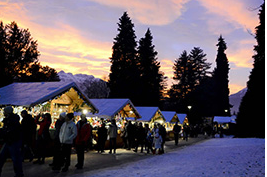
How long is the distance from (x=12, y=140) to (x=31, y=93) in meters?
8.43

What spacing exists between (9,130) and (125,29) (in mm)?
52806

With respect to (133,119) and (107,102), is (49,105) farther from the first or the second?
(133,119)

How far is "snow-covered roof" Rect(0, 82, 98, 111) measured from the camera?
1361cm

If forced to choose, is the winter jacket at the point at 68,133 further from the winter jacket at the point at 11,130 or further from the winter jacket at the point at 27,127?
the winter jacket at the point at 11,130

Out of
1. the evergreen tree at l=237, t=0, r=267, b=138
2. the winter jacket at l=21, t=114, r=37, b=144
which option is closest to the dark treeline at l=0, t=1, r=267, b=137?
the evergreen tree at l=237, t=0, r=267, b=138

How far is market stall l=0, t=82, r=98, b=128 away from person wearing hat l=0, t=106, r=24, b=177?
6.48 metres

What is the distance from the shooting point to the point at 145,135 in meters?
18.2

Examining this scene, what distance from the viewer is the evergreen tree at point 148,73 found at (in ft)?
187

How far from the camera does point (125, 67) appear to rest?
180 ft

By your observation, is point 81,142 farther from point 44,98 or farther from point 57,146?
point 44,98

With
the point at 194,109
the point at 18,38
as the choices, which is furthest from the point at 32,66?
the point at 194,109

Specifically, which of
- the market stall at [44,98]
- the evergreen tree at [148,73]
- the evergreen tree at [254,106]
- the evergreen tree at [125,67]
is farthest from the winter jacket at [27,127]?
the evergreen tree at [148,73]

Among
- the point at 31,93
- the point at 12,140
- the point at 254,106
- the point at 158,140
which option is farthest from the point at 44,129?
the point at 254,106

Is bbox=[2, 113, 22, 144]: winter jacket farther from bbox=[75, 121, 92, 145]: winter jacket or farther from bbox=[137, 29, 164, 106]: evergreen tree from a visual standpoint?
bbox=[137, 29, 164, 106]: evergreen tree
